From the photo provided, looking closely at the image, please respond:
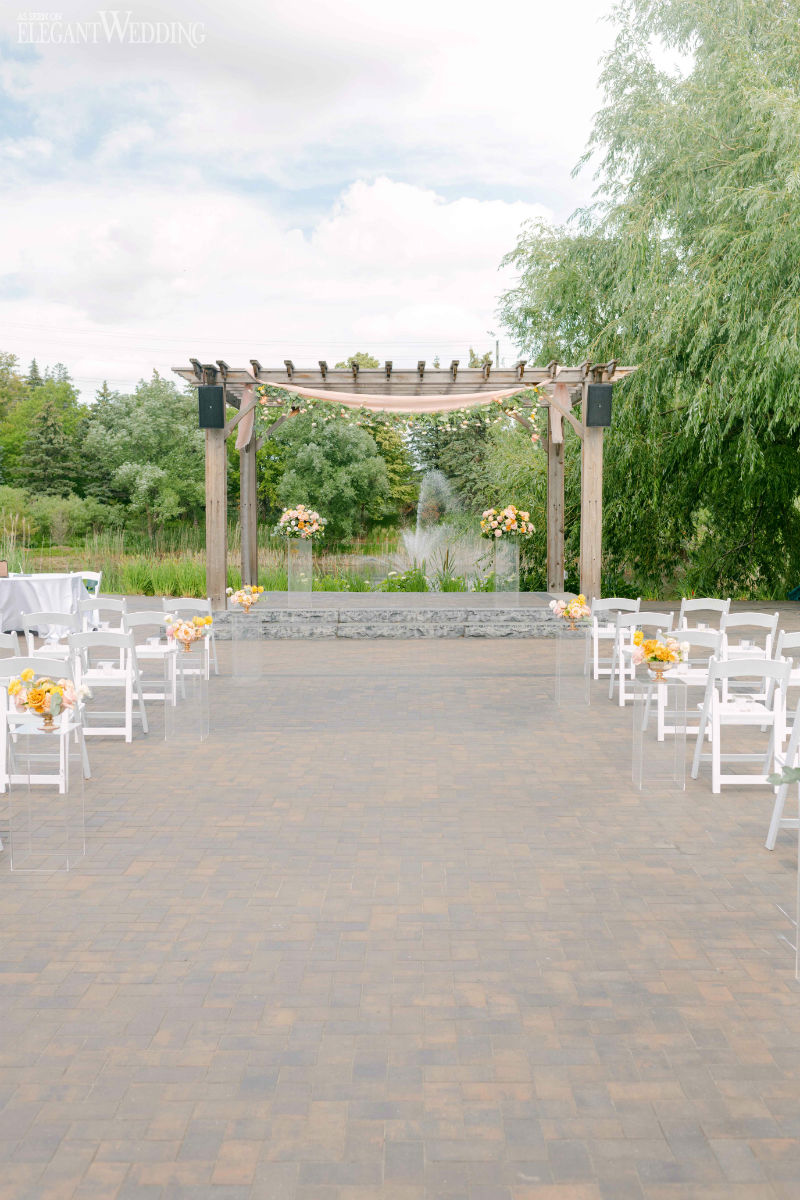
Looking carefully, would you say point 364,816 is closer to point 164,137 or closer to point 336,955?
point 336,955

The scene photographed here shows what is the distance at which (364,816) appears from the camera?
5473 millimetres

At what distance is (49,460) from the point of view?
34.1 metres

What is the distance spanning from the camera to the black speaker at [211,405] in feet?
42.1

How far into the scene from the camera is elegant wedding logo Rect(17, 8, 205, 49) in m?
18.2

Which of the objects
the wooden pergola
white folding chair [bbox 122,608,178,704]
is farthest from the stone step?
white folding chair [bbox 122,608,178,704]

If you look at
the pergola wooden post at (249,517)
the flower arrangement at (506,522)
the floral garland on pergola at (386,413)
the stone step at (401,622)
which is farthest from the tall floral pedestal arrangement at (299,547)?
the flower arrangement at (506,522)

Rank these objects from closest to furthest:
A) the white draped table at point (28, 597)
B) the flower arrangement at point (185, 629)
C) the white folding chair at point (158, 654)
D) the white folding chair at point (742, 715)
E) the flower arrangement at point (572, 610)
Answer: the white folding chair at point (742, 715) → the flower arrangement at point (185, 629) → the white folding chair at point (158, 654) → the flower arrangement at point (572, 610) → the white draped table at point (28, 597)

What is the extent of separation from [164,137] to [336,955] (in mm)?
32735

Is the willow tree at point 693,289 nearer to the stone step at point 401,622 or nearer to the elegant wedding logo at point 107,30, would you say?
the stone step at point 401,622

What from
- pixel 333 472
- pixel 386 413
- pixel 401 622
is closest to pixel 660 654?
pixel 401 622

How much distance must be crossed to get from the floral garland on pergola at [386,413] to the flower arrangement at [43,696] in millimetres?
9090

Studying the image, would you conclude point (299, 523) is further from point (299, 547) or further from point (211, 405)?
point (211, 405)

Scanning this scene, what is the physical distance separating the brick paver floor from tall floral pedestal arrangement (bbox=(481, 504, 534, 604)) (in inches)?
288

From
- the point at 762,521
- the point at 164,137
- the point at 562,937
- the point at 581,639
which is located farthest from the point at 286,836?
the point at 164,137
